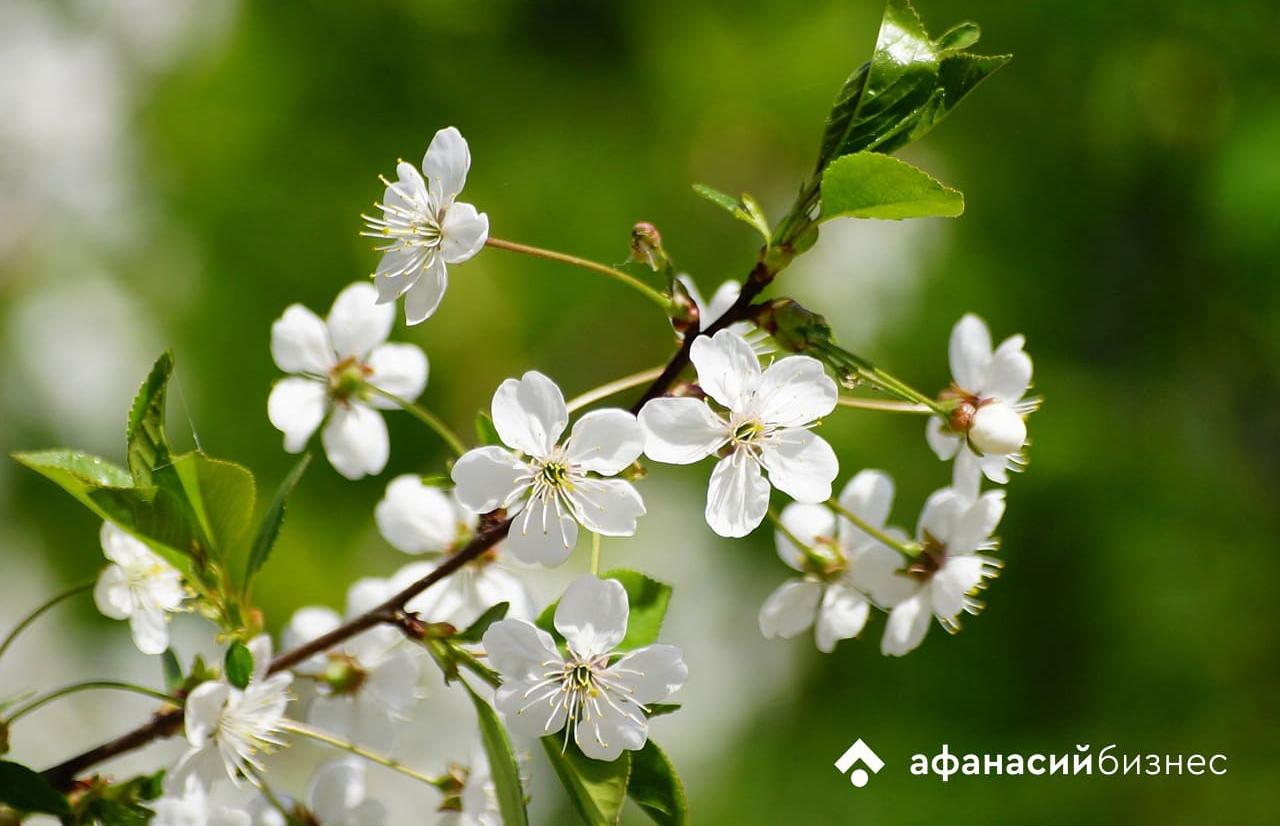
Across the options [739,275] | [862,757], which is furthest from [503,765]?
[739,275]

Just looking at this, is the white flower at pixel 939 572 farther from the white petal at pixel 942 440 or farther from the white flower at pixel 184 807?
the white flower at pixel 184 807

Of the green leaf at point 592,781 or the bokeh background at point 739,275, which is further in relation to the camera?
the bokeh background at point 739,275

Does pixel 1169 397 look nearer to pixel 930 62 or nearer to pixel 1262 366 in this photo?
pixel 1262 366

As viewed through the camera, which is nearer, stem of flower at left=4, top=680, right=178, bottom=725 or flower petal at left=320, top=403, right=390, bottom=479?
stem of flower at left=4, top=680, right=178, bottom=725

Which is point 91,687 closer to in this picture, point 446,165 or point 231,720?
point 231,720

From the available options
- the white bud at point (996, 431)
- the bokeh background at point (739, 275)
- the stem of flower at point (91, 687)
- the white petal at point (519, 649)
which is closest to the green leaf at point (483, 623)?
the white petal at point (519, 649)

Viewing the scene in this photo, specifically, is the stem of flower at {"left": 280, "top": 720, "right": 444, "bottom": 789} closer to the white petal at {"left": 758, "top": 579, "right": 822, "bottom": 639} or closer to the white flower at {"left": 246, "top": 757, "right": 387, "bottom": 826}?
the white flower at {"left": 246, "top": 757, "right": 387, "bottom": 826}

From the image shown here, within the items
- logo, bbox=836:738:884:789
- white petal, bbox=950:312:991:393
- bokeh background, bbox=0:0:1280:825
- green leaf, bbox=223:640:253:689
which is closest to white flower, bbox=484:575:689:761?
green leaf, bbox=223:640:253:689
